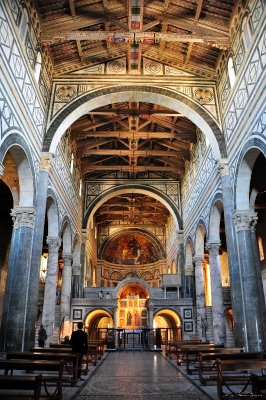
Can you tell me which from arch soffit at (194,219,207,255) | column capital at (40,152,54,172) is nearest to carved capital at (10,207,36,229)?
column capital at (40,152,54,172)

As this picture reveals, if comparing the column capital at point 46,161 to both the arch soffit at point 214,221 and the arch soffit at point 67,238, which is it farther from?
the arch soffit at point 214,221

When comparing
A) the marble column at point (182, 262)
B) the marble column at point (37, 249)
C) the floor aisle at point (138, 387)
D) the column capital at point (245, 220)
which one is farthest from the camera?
the marble column at point (182, 262)

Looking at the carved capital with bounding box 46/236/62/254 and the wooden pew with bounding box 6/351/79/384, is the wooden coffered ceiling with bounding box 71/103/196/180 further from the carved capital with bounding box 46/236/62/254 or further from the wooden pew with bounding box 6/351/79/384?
the wooden pew with bounding box 6/351/79/384

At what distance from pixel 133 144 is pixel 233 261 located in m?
12.8

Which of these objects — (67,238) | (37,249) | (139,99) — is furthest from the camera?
(67,238)

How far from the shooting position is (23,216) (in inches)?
571

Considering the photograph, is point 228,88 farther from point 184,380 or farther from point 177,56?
point 184,380

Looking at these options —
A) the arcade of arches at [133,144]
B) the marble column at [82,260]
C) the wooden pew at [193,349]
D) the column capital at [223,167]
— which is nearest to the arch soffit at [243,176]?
the arcade of arches at [133,144]

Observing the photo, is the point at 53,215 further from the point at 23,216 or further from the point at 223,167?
the point at 223,167

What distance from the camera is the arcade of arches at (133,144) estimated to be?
13.5 meters

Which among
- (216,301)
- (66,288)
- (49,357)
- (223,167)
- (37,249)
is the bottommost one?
(49,357)

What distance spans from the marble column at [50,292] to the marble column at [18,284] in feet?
14.2

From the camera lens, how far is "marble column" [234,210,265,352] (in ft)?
43.4

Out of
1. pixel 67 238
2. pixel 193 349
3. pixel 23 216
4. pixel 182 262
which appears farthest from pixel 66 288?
pixel 193 349
